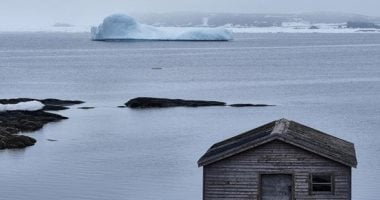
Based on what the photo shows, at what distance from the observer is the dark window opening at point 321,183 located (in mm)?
23484

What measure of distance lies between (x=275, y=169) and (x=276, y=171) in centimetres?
5

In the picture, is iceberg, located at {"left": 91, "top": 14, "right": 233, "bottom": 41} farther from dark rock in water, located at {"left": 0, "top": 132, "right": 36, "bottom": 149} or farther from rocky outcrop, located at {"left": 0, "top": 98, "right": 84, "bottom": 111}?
dark rock in water, located at {"left": 0, "top": 132, "right": 36, "bottom": 149}

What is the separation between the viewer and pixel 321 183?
23.5 metres

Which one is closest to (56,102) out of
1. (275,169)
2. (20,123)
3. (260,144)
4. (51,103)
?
(51,103)

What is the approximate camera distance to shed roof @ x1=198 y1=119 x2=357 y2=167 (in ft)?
76.2

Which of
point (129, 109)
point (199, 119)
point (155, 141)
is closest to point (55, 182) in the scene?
point (155, 141)

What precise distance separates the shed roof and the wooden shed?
0.02 metres

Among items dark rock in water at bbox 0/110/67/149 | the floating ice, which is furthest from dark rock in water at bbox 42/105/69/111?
dark rock in water at bbox 0/110/67/149

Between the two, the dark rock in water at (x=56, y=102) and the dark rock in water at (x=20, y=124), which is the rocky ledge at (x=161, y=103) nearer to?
the dark rock in water at (x=56, y=102)

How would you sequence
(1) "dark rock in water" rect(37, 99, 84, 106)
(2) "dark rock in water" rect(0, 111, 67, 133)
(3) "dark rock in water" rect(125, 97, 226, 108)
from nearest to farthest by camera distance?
(2) "dark rock in water" rect(0, 111, 67, 133) < (3) "dark rock in water" rect(125, 97, 226, 108) < (1) "dark rock in water" rect(37, 99, 84, 106)

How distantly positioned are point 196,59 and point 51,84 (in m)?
50.4

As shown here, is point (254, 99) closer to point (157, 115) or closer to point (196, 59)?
point (157, 115)

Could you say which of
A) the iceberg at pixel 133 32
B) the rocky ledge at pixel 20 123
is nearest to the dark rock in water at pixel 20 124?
the rocky ledge at pixel 20 123

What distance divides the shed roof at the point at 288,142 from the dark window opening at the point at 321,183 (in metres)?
0.55
